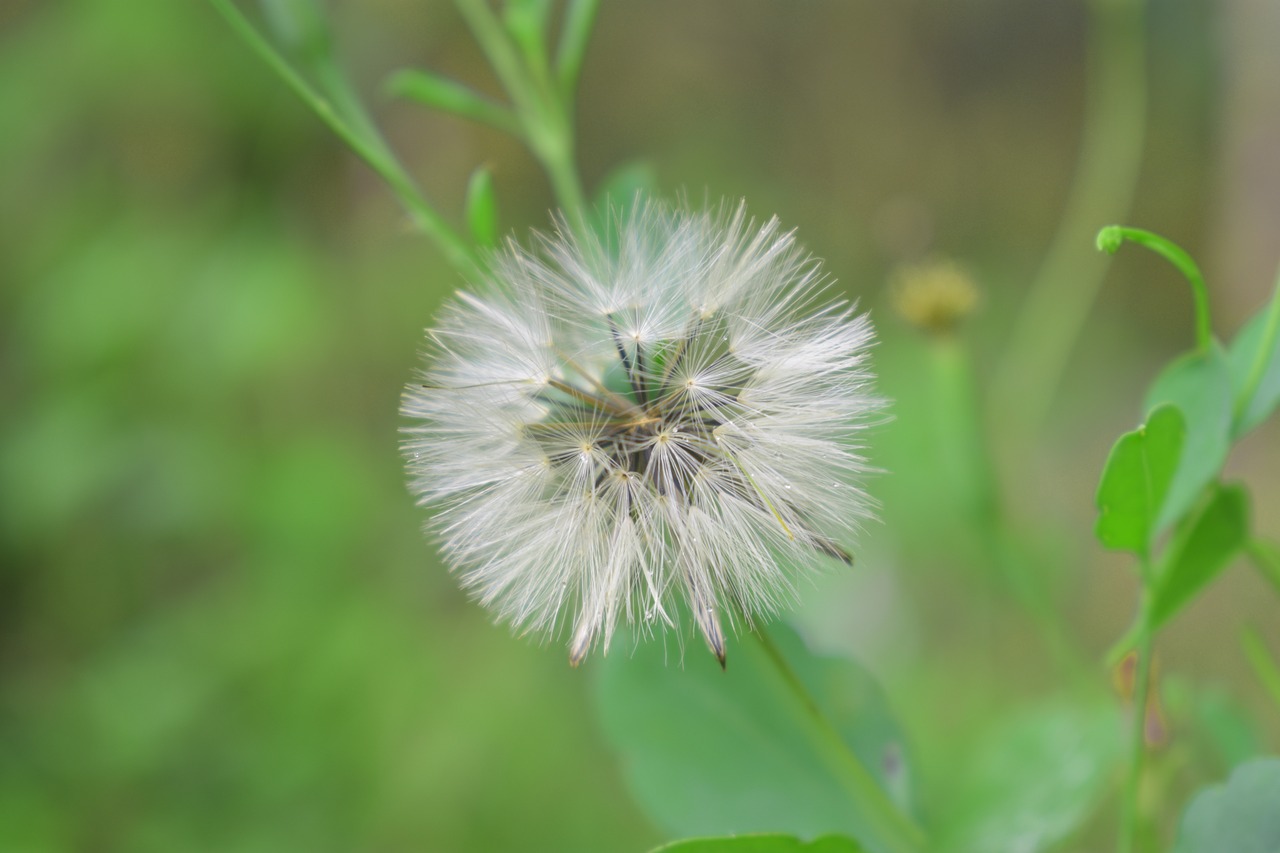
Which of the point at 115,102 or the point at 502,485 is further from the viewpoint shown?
the point at 115,102

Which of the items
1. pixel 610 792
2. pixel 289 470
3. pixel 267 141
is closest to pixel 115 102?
pixel 267 141

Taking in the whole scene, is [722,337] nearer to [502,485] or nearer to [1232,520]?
[502,485]

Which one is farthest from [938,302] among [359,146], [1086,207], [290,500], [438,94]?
[1086,207]

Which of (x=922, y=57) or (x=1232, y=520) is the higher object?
(x=922, y=57)

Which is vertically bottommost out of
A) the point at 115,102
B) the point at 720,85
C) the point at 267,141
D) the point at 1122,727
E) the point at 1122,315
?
the point at 1122,315

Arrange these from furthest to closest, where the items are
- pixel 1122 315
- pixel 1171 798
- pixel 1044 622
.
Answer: pixel 1122 315 < pixel 1171 798 < pixel 1044 622

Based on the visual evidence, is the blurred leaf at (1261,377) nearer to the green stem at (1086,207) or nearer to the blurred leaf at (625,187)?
the blurred leaf at (625,187)

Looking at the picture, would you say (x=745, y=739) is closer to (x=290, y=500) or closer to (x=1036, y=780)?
(x=1036, y=780)

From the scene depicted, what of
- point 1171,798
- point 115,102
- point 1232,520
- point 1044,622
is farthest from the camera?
point 115,102
